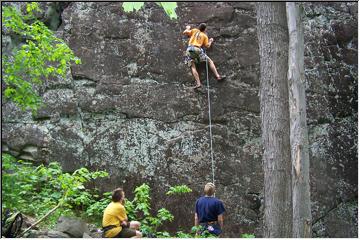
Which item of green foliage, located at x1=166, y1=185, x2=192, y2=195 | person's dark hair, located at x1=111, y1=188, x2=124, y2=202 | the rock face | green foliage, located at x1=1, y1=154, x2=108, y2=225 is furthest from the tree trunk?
the rock face

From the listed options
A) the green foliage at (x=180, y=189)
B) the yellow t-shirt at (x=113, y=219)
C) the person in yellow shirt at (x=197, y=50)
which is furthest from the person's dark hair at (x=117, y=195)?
the person in yellow shirt at (x=197, y=50)

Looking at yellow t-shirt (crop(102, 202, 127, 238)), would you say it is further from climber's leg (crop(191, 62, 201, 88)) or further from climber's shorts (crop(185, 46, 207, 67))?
climber's shorts (crop(185, 46, 207, 67))

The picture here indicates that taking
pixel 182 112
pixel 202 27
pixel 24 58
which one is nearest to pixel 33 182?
pixel 24 58

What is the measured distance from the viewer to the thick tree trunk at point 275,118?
5.46m

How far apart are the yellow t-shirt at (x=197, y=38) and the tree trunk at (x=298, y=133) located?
12.4ft

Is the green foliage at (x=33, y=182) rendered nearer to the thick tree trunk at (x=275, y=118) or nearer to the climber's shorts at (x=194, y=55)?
the thick tree trunk at (x=275, y=118)

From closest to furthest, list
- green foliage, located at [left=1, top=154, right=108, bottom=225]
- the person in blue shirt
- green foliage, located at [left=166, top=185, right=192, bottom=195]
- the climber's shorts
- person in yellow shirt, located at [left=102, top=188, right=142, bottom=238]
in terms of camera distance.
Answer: green foliage, located at [left=1, top=154, right=108, bottom=225], person in yellow shirt, located at [left=102, top=188, right=142, bottom=238], the person in blue shirt, green foliage, located at [left=166, top=185, right=192, bottom=195], the climber's shorts

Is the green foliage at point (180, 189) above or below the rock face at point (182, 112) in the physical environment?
below

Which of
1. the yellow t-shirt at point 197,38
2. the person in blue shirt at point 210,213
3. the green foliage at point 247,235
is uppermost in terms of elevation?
the yellow t-shirt at point 197,38

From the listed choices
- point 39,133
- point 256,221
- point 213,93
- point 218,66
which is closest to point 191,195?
point 256,221

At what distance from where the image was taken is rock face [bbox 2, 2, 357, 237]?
922 centimetres

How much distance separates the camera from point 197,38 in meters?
9.52

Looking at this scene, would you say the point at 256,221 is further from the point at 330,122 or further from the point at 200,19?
the point at 200,19

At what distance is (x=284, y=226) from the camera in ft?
17.7
